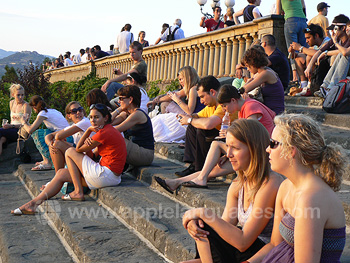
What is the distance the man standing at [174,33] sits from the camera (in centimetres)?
1290

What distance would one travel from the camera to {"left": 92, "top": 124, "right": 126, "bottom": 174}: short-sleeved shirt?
5.50 metres

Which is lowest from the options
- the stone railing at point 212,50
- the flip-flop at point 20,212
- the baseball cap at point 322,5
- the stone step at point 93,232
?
the flip-flop at point 20,212

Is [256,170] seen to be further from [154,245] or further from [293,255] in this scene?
[154,245]

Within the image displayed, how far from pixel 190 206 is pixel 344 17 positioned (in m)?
3.71

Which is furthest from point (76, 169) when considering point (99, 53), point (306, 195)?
point (99, 53)

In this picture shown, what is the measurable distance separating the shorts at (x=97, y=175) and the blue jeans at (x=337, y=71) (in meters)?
3.18

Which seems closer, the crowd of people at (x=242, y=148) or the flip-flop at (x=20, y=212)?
the crowd of people at (x=242, y=148)

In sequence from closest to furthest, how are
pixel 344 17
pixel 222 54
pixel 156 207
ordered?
pixel 156 207
pixel 344 17
pixel 222 54

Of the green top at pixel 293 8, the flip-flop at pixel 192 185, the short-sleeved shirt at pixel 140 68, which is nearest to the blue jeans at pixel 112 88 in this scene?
the short-sleeved shirt at pixel 140 68

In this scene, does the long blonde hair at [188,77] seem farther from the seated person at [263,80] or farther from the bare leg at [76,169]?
the bare leg at [76,169]

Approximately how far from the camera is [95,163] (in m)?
5.52

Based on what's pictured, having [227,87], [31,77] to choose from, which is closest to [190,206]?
[227,87]

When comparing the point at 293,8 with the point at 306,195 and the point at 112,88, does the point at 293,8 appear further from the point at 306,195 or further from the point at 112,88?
the point at 306,195

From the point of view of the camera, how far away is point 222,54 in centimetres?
966
